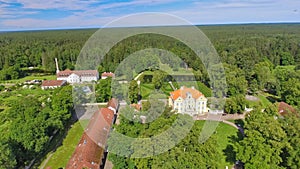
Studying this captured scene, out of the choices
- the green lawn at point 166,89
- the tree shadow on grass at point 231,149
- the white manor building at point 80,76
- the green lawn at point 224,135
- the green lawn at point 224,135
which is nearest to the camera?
the tree shadow on grass at point 231,149

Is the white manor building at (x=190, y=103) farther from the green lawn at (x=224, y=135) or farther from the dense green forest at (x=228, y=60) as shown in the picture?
the dense green forest at (x=228, y=60)

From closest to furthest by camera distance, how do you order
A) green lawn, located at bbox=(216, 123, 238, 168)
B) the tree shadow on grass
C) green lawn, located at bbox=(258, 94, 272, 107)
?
the tree shadow on grass → green lawn, located at bbox=(216, 123, 238, 168) → green lawn, located at bbox=(258, 94, 272, 107)

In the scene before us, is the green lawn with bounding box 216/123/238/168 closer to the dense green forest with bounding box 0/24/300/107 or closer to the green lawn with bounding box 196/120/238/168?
the green lawn with bounding box 196/120/238/168

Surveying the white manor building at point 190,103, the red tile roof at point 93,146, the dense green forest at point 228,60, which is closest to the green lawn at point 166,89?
the dense green forest at point 228,60

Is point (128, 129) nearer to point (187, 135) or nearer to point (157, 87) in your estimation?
point (187, 135)

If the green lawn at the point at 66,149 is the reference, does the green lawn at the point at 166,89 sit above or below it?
above

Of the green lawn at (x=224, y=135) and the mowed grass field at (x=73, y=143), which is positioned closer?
the mowed grass field at (x=73, y=143)

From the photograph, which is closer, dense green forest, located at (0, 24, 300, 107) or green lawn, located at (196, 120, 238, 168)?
green lawn, located at (196, 120, 238, 168)

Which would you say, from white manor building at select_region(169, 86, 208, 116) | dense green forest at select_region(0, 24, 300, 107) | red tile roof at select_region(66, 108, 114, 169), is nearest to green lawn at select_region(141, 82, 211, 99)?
dense green forest at select_region(0, 24, 300, 107)

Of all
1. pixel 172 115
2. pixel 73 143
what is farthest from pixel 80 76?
pixel 172 115

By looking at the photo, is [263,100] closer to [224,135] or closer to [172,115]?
[224,135]
